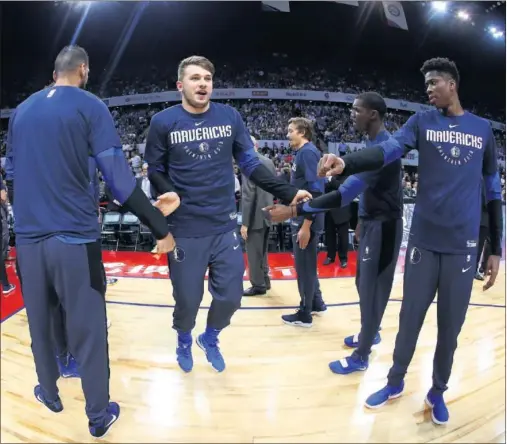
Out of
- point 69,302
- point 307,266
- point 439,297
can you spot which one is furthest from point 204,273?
point 439,297

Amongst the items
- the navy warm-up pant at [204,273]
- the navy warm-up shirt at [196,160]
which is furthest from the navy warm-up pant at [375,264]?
the navy warm-up shirt at [196,160]

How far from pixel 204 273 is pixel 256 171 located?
80 centimetres

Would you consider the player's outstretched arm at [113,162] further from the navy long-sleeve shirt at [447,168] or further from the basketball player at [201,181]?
the navy long-sleeve shirt at [447,168]

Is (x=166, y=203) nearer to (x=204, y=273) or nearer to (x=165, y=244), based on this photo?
(x=165, y=244)

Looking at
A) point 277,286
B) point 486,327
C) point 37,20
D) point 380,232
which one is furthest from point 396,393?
point 37,20

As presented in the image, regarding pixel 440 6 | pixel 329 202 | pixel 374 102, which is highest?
pixel 440 6

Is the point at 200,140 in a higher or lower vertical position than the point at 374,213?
higher

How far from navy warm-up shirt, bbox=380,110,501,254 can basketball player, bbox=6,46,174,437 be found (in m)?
1.54

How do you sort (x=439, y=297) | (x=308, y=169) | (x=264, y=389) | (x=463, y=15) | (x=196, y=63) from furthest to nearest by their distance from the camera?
(x=463, y=15) < (x=308, y=169) < (x=264, y=389) < (x=196, y=63) < (x=439, y=297)

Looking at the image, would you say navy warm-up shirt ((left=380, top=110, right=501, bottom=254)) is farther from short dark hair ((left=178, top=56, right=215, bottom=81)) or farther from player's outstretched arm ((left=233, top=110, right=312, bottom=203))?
short dark hair ((left=178, top=56, right=215, bottom=81))

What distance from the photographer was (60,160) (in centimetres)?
181

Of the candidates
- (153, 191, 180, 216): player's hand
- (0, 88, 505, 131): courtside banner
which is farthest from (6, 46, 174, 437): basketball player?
(0, 88, 505, 131): courtside banner

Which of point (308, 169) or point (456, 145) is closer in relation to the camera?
point (456, 145)

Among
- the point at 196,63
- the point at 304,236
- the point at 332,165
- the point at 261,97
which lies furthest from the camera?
the point at 261,97
